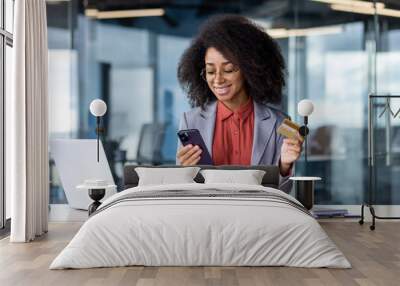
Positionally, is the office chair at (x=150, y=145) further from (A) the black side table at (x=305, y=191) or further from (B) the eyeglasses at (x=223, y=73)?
(A) the black side table at (x=305, y=191)

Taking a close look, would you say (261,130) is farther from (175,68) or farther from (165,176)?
(175,68)

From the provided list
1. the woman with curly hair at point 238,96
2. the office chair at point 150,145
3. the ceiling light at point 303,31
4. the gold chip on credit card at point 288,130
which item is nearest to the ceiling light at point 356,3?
the ceiling light at point 303,31

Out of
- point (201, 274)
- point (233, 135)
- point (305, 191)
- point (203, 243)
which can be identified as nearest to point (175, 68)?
point (233, 135)

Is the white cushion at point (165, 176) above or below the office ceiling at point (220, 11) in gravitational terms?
below

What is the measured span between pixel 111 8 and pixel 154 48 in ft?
2.69

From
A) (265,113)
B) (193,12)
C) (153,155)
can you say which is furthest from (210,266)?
(193,12)

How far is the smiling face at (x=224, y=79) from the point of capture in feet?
22.8

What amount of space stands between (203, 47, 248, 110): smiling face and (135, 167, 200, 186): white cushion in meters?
1.08

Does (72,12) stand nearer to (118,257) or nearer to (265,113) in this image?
(265,113)

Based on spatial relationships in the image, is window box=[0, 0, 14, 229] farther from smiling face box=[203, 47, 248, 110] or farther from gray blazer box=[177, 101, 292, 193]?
smiling face box=[203, 47, 248, 110]

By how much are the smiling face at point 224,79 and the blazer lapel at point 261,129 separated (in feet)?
0.73

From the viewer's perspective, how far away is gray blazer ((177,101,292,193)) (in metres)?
6.99

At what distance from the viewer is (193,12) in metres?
Result: 8.78

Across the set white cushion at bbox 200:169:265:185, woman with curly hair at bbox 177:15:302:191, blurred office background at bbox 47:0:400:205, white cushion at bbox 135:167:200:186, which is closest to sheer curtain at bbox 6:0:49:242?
white cushion at bbox 135:167:200:186
